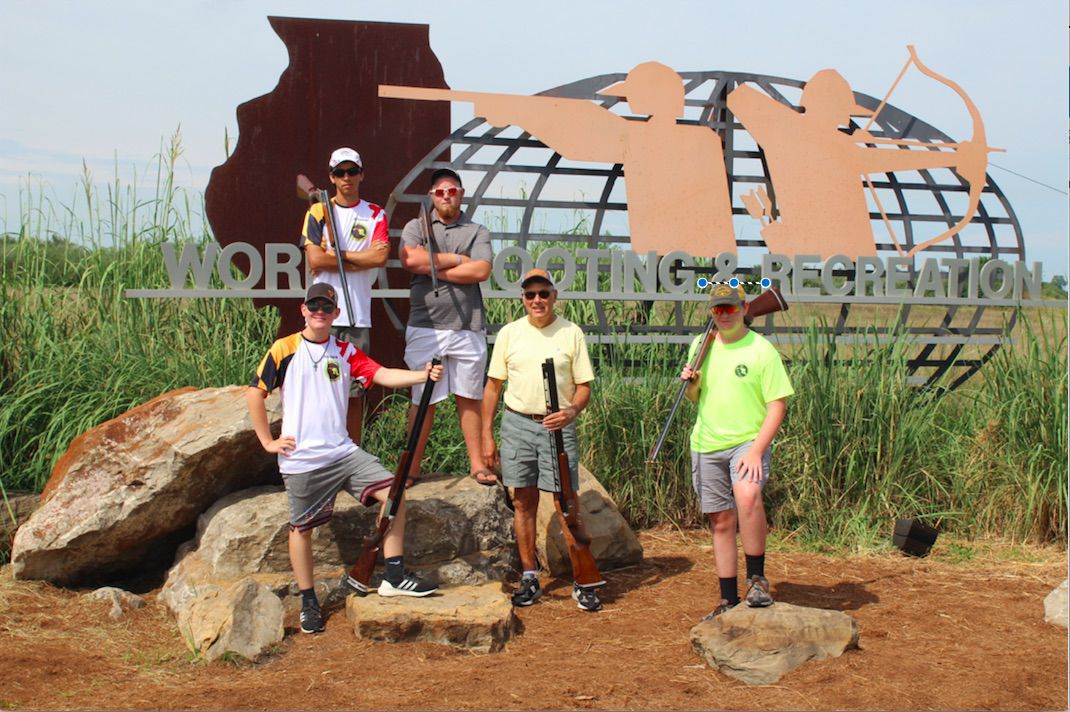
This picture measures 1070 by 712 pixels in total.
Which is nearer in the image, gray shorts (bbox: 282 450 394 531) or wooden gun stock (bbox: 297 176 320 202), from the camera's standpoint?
gray shorts (bbox: 282 450 394 531)

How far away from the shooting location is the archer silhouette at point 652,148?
7.74m

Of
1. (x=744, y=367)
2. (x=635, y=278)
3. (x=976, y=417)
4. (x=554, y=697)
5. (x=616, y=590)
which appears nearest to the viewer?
(x=554, y=697)

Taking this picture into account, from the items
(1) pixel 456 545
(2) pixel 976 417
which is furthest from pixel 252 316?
(2) pixel 976 417

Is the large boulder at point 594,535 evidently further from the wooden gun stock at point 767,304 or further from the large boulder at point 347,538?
the wooden gun stock at point 767,304

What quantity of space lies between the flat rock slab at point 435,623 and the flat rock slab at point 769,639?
86cm

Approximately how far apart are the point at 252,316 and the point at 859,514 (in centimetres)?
423

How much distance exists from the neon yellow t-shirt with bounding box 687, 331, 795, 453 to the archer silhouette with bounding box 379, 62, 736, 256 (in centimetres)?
323

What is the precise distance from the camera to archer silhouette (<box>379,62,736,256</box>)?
7742 mm

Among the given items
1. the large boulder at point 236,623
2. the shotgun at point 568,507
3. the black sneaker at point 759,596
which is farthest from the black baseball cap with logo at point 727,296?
the large boulder at point 236,623

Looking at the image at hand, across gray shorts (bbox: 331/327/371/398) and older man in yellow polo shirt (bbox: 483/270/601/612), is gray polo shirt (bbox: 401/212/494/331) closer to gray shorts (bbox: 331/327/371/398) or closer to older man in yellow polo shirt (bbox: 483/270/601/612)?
gray shorts (bbox: 331/327/371/398)

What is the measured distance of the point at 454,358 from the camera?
5.70 meters

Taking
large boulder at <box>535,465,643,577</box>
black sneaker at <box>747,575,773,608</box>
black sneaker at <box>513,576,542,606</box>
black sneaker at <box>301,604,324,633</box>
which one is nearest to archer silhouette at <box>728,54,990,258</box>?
large boulder at <box>535,465,643,577</box>

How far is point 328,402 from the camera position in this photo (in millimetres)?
4910

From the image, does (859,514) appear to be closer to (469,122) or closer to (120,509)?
(469,122)
